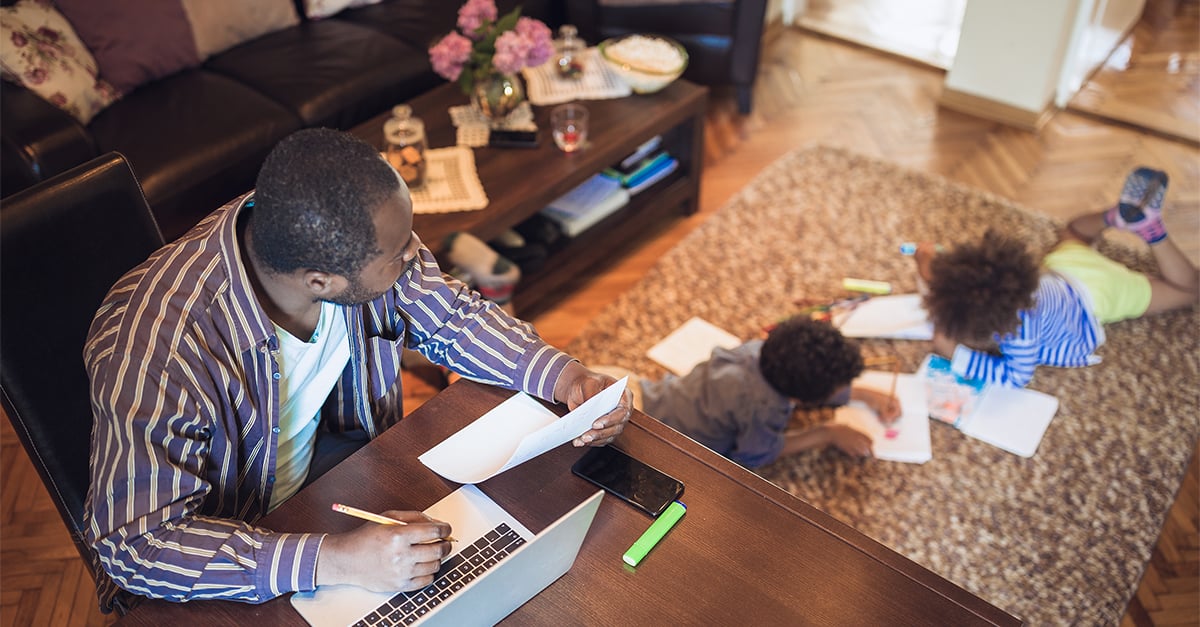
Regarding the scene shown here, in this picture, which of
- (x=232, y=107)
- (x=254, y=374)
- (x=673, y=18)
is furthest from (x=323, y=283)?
(x=673, y=18)

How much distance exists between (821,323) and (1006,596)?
683 millimetres

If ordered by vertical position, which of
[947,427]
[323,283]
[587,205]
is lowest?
[947,427]

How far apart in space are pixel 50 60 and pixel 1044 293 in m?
2.70

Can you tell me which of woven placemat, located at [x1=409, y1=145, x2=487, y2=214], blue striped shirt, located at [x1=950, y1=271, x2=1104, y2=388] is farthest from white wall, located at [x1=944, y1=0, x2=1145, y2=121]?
woven placemat, located at [x1=409, y1=145, x2=487, y2=214]

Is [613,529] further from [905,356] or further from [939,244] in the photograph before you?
[939,244]

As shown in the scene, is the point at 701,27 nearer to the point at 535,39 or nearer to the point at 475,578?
the point at 535,39

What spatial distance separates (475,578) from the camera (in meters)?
1.11

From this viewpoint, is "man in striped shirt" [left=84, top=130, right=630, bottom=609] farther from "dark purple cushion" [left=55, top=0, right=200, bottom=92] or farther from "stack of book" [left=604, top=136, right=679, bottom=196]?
"dark purple cushion" [left=55, top=0, right=200, bottom=92]

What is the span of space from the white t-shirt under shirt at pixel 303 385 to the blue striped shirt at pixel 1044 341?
1.67 metres

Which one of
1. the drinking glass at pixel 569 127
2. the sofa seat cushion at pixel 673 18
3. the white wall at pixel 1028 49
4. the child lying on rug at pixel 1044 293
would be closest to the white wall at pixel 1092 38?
the white wall at pixel 1028 49

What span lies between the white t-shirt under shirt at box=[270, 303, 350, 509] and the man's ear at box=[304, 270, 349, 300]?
114mm

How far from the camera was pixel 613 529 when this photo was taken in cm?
121

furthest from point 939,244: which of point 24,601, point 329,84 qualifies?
point 24,601

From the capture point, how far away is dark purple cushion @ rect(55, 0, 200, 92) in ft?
8.79
